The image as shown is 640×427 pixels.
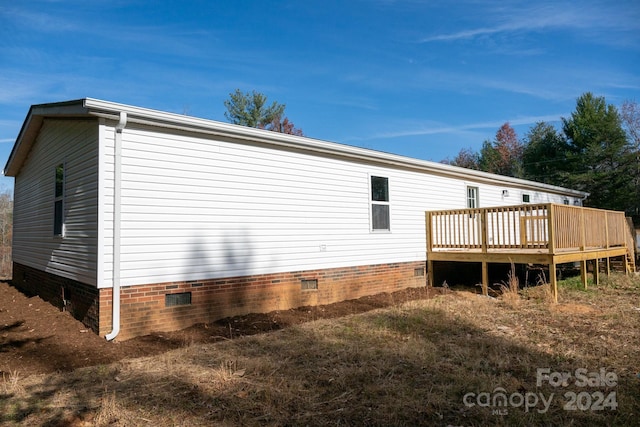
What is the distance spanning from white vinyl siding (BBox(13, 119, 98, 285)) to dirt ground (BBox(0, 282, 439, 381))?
78cm

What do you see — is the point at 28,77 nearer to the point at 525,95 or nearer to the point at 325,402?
the point at 325,402

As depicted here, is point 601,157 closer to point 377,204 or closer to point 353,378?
point 377,204

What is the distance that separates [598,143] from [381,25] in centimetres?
1925

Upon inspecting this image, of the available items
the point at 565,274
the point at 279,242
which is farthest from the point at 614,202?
the point at 279,242

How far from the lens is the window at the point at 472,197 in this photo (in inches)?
481

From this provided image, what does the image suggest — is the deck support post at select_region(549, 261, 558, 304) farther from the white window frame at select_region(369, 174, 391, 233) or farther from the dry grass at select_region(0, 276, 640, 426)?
the white window frame at select_region(369, 174, 391, 233)

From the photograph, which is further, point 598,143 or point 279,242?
point 598,143

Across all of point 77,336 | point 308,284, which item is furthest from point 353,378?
point 77,336

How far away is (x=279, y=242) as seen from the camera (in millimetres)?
7434

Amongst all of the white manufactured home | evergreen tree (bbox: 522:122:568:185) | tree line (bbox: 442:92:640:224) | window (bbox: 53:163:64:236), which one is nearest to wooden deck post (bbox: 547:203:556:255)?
the white manufactured home

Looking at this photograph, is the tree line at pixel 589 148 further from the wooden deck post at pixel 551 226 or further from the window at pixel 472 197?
the wooden deck post at pixel 551 226

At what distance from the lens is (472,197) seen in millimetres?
12375

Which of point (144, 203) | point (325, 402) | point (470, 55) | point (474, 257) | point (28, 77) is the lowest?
point (325, 402)

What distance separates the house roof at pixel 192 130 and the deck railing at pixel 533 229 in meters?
1.62
